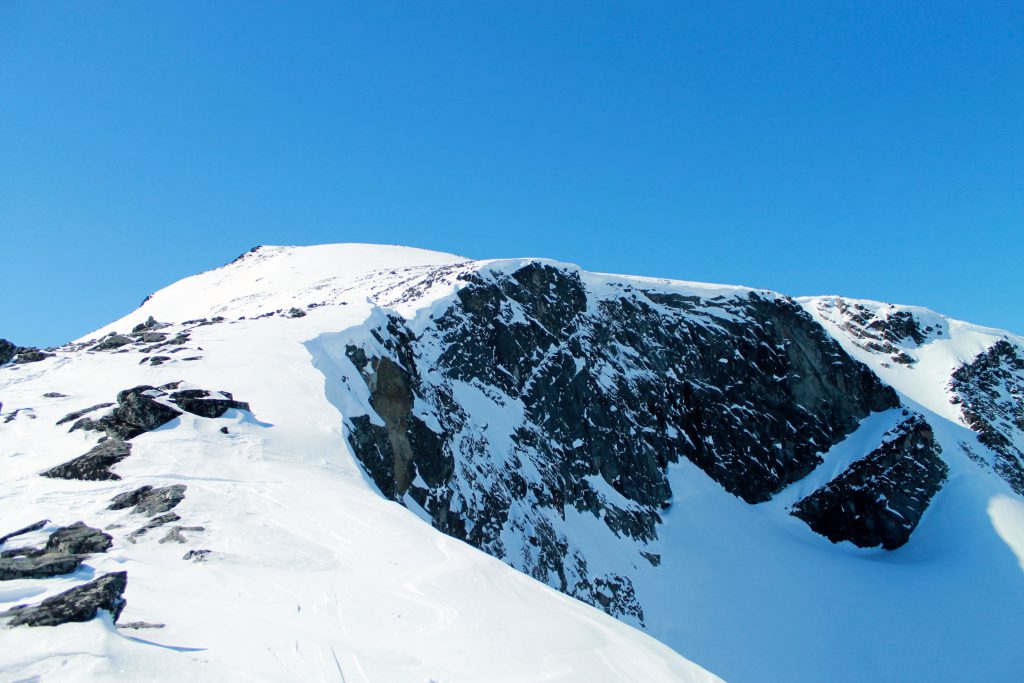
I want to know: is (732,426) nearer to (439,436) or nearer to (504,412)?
(504,412)

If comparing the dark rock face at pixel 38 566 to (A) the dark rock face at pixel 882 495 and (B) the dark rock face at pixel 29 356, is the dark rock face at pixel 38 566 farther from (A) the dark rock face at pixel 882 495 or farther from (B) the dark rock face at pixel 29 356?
(A) the dark rock face at pixel 882 495

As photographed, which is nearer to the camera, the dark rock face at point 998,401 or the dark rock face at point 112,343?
the dark rock face at point 112,343

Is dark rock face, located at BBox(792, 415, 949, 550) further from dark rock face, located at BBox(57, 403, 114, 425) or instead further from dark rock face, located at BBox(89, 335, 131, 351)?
dark rock face, located at BBox(57, 403, 114, 425)

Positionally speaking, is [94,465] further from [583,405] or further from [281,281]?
[281,281]

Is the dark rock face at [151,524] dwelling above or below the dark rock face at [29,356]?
below

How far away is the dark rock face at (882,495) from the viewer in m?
49.1

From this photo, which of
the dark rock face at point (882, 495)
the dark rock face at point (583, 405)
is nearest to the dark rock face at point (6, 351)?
the dark rock face at point (583, 405)

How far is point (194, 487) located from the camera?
13.0 metres

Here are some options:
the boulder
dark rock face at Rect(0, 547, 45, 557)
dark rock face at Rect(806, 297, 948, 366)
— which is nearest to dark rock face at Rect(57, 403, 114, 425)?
the boulder

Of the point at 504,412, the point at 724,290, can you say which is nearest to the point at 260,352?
the point at 504,412

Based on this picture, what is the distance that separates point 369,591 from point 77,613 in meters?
3.40

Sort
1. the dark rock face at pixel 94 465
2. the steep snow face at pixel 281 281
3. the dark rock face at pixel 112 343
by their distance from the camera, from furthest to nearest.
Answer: the steep snow face at pixel 281 281 < the dark rock face at pixel 112 343 < the dark rock face at pixel 94 465

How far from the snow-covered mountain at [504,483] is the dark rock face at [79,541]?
5cm

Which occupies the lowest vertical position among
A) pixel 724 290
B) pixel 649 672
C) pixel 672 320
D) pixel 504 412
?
pixel 649 672
